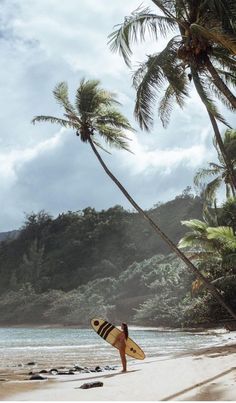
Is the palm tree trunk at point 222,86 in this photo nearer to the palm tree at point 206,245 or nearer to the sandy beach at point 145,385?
the sandy beach at point 145,385

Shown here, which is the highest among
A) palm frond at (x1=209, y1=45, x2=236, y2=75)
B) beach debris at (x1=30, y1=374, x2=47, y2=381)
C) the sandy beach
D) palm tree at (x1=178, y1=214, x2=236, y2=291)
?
palm frond at (x1=209, y1=45, x2=236, y2=75)

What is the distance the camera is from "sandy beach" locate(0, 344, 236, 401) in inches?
298

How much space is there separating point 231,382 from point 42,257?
6230 cm

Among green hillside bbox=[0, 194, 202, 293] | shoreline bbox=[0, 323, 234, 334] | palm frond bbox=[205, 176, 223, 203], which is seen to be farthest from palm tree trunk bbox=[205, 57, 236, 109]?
green hillside bbox=[0, 194, 202, 293]

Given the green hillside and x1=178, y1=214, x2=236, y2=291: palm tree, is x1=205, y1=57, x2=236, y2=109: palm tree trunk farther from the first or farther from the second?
the green hillside

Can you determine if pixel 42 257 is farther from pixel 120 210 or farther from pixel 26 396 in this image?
pixel 26 396

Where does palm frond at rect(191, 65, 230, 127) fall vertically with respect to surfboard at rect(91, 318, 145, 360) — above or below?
above

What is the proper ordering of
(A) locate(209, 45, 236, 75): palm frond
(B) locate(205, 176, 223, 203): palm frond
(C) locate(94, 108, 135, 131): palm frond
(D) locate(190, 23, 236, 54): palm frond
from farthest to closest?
(B) locate(205, 176, 223, 203): palm frond, (C) locate(94, 108, 135, 131): palm frond, (A) locate(209, 45, 236, 75): palm frond, (D) locate(190, 23, 236, 54): palm frond

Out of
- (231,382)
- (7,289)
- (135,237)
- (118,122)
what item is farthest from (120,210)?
(231,382)

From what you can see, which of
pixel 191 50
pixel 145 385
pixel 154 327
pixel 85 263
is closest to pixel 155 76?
pixel 191 50

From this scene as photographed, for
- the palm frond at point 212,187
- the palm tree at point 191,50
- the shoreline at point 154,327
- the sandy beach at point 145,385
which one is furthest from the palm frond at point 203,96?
the shoreline at point 154,327

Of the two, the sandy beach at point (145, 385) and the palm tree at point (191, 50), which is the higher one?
the palm tree at point (191, 50)

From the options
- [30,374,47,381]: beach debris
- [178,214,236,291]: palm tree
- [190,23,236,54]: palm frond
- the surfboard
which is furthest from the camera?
[178,214,236,291]: palm tree

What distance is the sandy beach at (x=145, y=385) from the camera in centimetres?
757
